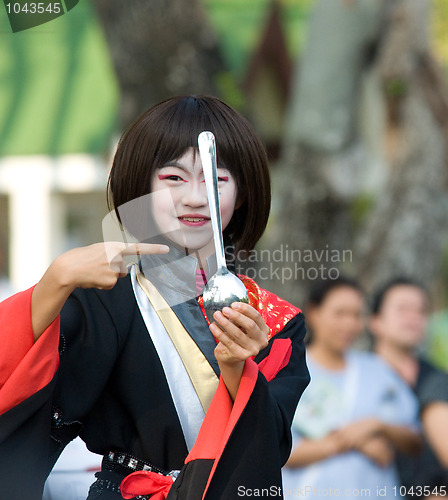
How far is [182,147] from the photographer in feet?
4.23

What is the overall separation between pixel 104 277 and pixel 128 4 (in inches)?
115

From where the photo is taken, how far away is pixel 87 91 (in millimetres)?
5180

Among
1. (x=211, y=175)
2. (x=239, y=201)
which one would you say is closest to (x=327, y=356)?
(x=239, y=201)

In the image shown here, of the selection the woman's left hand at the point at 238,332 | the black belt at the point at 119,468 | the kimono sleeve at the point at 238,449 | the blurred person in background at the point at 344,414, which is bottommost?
the blurred person in background at the point at 344,414

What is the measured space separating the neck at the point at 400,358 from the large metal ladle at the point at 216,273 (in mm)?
1814

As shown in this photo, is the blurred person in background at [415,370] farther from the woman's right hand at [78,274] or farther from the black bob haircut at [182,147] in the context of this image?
the woman's right hand at [78,274]

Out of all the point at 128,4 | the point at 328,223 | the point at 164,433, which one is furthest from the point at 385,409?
the point at 128,4

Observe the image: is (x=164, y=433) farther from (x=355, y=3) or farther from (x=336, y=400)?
(x=355, y=3)

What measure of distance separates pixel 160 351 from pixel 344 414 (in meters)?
1.52

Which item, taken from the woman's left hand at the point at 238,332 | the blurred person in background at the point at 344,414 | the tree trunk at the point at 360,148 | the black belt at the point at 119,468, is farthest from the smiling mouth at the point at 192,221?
the tree trunk at the point at 360,148

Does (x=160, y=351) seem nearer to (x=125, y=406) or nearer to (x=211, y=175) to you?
(x=125, y=406)

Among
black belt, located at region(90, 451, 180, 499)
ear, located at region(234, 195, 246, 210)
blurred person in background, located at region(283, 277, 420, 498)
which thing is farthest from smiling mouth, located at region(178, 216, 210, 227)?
blurred person in background, located at region(283, 277, 420, 498)

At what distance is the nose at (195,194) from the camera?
1.27m

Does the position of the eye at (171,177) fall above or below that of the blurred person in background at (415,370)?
above
